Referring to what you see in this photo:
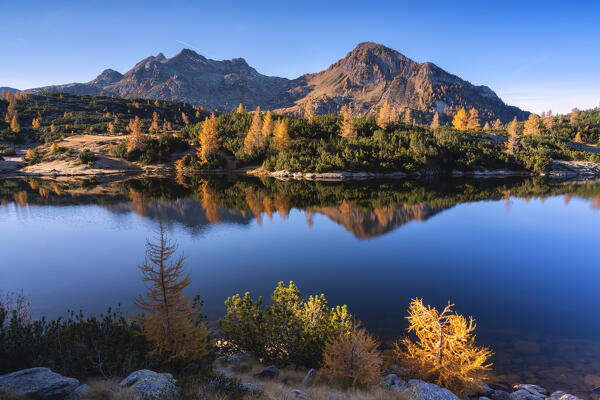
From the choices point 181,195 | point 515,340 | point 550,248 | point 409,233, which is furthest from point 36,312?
point 550,248

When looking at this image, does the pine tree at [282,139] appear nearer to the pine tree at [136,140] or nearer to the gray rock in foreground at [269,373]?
the pine tree at [136,140]

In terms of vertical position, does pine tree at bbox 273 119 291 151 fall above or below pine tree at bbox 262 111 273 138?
below

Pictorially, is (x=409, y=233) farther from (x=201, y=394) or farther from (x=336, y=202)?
(x=201, y=394)

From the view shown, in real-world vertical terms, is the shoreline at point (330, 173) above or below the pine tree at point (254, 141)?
below

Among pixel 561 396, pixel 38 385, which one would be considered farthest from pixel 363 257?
pixel 38 385

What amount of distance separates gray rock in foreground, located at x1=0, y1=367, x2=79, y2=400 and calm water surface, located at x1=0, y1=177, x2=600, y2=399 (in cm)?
930

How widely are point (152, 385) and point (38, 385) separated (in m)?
2.49

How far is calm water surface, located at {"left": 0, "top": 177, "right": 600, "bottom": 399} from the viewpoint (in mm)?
15898

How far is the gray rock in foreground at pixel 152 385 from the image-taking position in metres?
7.24

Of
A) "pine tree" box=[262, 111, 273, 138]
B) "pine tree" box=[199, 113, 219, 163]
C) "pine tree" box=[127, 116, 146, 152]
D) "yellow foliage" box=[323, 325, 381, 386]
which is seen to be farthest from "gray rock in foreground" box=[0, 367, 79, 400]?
"pine tree" box=[127, 116, 146, 152]

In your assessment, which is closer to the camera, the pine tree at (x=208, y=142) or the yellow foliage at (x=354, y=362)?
the yellow foliage at (x=354, y=362)

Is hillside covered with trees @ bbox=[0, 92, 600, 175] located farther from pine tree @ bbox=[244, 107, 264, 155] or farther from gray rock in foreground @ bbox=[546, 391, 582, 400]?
gray rock in foreground @ bbox=[546, 391, 582, 400]

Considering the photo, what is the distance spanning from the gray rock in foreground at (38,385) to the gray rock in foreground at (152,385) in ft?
4.10

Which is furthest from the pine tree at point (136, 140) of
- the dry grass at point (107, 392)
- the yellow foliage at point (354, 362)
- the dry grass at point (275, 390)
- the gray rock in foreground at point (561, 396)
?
the gray rock in foreground at point (561, 396)
